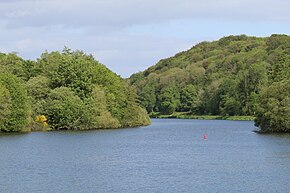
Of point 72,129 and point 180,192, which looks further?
point 72,129

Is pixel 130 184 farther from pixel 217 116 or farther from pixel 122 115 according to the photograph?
pixel 217 116

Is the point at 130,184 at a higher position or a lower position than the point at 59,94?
lower

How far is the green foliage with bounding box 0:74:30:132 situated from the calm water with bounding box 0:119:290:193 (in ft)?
43.0

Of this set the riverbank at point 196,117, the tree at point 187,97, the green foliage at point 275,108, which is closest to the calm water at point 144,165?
the green foliage at point 275,108

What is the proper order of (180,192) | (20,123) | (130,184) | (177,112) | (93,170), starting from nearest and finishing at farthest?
(180,192), (130,184), (93,170), (20,123), (177,112)

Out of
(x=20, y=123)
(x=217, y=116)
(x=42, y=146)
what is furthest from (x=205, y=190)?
(x=217, y=116)

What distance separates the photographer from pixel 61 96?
95812mm

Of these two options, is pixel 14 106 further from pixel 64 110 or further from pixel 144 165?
pixel 144 165

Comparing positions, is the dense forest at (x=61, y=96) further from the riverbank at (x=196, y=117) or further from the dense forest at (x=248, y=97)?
the riverbank at (x=196, y=117)

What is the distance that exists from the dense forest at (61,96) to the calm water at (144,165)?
15077 mm

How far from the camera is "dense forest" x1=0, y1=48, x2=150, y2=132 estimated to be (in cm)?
8762

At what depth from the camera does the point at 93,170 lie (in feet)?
147

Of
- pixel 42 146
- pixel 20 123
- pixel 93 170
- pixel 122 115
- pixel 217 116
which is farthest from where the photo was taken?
pixel 217 116

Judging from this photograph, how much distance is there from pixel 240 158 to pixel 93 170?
15.5 m
